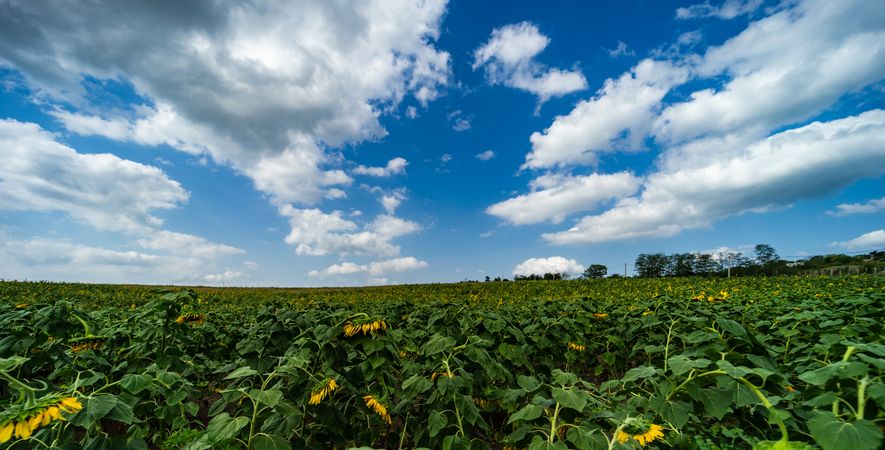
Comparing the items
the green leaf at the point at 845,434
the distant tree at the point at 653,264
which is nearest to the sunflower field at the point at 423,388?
the green leaf at the point at 845,434

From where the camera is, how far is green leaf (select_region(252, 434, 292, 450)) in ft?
6.33

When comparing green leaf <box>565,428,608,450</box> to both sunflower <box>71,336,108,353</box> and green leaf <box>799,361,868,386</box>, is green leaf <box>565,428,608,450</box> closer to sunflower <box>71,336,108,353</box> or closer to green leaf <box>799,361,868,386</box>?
green leaf <box>799,361,868,386</box>

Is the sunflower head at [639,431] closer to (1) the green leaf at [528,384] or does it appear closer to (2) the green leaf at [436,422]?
(1) the green leaf at [528,384]

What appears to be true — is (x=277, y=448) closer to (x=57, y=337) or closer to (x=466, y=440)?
(x=466, y=440)

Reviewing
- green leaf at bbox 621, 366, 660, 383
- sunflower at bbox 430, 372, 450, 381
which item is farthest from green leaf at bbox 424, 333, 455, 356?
green leaf at bbox 621, 366, 660, 383

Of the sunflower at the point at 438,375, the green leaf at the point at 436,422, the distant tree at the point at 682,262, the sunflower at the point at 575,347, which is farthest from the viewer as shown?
the distant tree at the point at 682,262

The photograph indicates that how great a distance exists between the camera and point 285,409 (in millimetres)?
2225

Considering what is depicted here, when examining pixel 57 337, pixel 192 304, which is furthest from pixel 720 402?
pixel 57 337

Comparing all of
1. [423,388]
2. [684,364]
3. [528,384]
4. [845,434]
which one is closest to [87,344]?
[423,388]

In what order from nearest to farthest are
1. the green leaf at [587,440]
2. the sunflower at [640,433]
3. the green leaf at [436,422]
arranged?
the sunflower at [640,433] < the green leaf at [587,440] < the green leaf at [436,422]

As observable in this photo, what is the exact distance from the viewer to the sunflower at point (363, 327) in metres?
2.78

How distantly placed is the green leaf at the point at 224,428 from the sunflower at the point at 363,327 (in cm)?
94

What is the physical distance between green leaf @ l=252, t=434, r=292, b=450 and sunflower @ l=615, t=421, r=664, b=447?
1623 mm

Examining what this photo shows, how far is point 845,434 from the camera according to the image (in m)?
1.43
